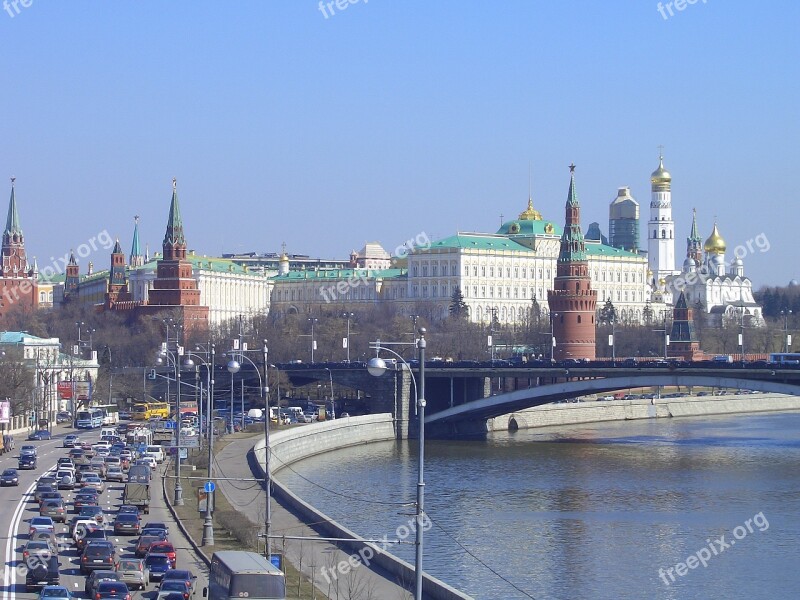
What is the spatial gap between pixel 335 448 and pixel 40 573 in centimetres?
3809

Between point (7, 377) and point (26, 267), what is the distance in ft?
273

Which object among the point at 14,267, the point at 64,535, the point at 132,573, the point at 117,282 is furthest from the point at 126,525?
the point at 14,267

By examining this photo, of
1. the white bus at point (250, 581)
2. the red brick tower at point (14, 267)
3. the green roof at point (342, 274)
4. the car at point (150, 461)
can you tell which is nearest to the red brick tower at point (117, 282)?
the red brick tower at point (14, 267)

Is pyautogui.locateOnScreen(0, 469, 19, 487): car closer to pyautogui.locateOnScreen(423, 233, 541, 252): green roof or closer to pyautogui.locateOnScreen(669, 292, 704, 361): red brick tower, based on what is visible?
pyautogui.locateOnScreen(669, 292, 704, 361): red brick tower

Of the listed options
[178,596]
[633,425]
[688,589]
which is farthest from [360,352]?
[178,596]

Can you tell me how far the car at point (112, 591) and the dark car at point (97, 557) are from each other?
2.83m

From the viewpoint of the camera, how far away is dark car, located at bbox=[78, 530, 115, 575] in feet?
98.1

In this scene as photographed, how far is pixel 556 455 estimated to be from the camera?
63.8 metres

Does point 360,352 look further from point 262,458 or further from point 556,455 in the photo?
point 262,458

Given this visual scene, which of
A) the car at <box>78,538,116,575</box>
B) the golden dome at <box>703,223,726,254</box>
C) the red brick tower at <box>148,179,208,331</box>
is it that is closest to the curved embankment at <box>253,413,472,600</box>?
the car at <box>78,538,116,575</box>

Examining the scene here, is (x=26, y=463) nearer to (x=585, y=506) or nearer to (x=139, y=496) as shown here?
(x=139, y=496)

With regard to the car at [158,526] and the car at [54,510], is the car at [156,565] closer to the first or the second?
the car at [158,526]

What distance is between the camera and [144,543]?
32.2 metres

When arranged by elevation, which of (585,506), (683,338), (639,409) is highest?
(683,338)
